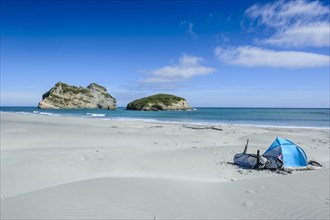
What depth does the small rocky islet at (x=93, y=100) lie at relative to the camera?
130250mm

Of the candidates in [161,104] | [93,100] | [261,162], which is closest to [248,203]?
[261,162]

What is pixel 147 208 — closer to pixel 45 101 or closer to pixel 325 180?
pixel 325 180

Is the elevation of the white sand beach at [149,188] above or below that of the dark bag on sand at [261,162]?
below

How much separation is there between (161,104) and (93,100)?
47468 mm

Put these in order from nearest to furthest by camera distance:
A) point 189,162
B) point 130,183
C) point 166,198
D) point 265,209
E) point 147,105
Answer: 1. point 265,209
2. point 166,198
3. point 130,183
4. point 189,162
5. point 147,105

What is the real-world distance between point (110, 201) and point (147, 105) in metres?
119

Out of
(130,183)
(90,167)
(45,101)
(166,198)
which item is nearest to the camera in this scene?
(166,198)

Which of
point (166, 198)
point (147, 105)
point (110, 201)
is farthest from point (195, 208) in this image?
point (147, 105)

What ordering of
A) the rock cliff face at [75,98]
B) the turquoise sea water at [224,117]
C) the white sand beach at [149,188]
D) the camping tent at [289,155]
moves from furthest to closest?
the rock cliff face at [75,98] < the turquoise sea water at [224,117] < the camping tent at [289,155] < the white sand beach at [149,188]

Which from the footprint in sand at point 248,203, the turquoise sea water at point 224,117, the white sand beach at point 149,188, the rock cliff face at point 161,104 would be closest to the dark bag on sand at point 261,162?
the white sand beach at point 149,188

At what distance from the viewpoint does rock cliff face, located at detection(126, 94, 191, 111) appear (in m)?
128

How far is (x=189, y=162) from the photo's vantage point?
548 inches

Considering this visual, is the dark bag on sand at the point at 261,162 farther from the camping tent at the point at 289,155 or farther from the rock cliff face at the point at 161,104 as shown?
the rock cliff face at the point at 161,104

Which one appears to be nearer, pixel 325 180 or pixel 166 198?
pixel 166 198
